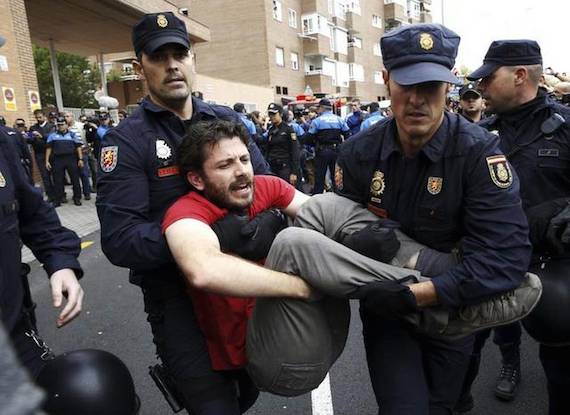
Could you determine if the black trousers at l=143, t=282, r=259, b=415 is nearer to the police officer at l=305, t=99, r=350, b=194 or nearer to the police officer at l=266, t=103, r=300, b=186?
the police officer at l=266, t=103, r=300, b=186

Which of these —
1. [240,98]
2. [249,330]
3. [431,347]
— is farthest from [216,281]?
[240,98]

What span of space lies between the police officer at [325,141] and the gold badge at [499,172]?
27.9 ft

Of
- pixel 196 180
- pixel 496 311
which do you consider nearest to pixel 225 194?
pixel 196 180

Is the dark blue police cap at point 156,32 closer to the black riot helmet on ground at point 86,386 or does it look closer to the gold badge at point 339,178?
the gold badge at point 339,178

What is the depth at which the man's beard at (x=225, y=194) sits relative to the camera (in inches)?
78.4

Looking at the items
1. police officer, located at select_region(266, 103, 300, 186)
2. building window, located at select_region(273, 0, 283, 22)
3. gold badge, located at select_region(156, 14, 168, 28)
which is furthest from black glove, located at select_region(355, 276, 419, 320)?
building window, located at select_region(273, 0, 283, 22)

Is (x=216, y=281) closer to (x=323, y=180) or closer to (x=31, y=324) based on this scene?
(x=31, y=324)

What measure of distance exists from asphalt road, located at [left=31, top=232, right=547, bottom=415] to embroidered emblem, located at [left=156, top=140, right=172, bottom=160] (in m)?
1.82

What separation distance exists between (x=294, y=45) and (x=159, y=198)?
114ft

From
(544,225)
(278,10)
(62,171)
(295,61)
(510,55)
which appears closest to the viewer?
(544,225)

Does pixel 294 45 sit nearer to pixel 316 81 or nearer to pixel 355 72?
pixel 316 81

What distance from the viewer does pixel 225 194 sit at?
78.4 inches

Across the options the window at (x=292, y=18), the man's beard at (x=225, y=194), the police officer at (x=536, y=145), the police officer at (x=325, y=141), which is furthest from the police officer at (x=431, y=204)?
the window at (x=292, y=18)

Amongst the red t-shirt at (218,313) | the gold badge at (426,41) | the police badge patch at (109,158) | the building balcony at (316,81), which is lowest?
the red t-shirt at (218,313)
